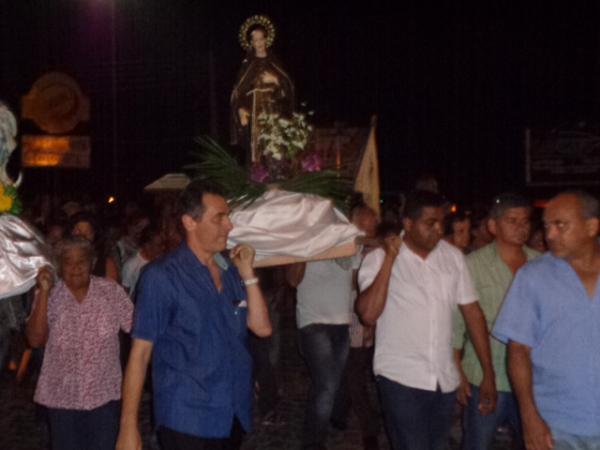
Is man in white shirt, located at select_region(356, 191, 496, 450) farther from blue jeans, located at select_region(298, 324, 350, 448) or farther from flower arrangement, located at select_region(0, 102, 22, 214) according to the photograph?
flower arrangement, located at select_region(0, 102, 22, 214)

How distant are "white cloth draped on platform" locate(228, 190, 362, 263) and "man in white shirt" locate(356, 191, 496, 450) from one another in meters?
0.34

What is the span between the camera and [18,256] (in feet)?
18.7

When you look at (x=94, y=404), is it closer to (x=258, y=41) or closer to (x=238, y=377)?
(x=238, y=377)

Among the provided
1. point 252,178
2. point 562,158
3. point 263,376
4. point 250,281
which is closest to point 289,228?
point 252,178

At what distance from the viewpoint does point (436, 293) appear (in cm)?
545

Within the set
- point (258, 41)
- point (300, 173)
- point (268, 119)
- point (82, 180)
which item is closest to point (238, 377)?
point (300, 173)

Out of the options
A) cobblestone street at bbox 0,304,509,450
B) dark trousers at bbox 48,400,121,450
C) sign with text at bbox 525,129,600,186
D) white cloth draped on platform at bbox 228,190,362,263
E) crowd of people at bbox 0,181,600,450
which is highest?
sign with text at bbox 525,129,600,186

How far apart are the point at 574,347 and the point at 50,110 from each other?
26.9 m

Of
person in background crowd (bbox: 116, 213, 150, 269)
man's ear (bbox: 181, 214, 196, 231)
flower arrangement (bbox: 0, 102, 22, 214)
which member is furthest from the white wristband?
person in background crowd (bbox: 116, 213, 150, 269)

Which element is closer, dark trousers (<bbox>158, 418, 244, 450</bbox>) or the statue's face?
dark trousers (<bbox>158, 418, 244, 450</bbox>)

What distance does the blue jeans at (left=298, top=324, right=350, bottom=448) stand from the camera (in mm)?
7328

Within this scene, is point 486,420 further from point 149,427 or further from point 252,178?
point 149,427

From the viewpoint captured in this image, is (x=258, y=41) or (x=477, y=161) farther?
(x=477, y=161)

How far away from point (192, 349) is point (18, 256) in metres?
1.87
